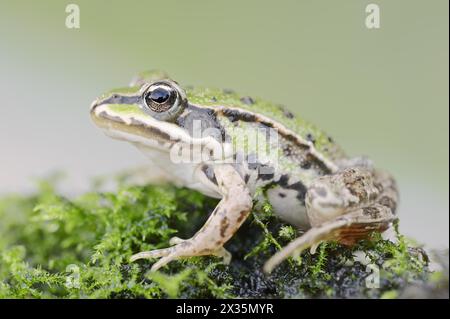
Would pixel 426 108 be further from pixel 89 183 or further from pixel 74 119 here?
pixel 89 183

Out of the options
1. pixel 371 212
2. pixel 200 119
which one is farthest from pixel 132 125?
pixel 371 212

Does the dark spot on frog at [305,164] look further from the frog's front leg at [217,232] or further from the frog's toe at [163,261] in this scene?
the frog's toe at [163,261]

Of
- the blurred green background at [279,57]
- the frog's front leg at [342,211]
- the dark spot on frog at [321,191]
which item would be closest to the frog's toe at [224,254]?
the frog's front leg at [342,211]

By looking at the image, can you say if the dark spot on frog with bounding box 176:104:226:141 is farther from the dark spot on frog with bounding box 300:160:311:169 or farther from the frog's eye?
the dark spot on frog with bounding box 300:160:311:169

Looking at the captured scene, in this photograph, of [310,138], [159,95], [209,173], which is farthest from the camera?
[310,138]

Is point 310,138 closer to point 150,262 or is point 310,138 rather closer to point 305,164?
point 305,164
